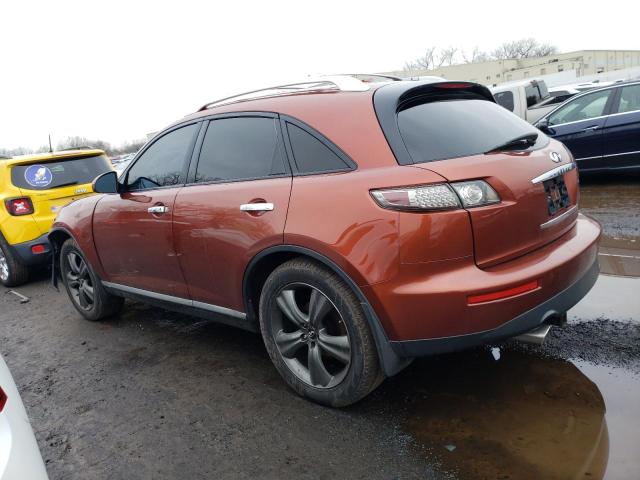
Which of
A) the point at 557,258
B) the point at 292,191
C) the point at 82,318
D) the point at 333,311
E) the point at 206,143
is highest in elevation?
the point at 206,143

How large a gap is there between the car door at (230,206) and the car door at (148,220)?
0.16 meters

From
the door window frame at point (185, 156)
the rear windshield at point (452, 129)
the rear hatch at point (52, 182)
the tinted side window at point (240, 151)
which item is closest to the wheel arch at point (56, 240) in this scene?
the door window frame at point (185, 156)

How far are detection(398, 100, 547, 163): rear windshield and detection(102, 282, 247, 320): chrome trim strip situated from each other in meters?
1.46

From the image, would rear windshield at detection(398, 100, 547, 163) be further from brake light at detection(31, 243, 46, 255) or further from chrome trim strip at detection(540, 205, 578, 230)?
brake light at detection(31, 243, 46, 255)

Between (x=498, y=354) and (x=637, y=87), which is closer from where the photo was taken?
(x=498, y=354)

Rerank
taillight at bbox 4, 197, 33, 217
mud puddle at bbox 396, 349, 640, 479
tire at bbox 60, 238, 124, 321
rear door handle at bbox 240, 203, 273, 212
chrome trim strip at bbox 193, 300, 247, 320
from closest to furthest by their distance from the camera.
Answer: mud puddle at bbox 396, 349, 640, 479
rear door handle at bbox 240, 203, 273, 212
chrome trim strip at bbox 193, 300, 247, 320
tire at bbox 60, 238, 124, 321
taillight at bbox 4, 197, 33, 217

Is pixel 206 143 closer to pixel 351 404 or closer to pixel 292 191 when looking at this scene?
pixel 292 191

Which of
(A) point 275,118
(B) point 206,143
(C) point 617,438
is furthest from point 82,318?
(C) point 617,438

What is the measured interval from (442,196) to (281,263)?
3.37 feet

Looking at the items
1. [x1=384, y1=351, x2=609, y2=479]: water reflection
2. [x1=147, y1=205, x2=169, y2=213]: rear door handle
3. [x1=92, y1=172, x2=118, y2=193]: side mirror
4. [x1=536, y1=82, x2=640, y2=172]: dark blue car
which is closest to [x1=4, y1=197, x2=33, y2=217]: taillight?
[x1=92, y1=172, x2=118, y2=193]: side mirror

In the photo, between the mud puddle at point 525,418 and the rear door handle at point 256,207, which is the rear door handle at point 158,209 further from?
the mud puddle at point 525,418

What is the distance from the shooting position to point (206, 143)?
335 cm

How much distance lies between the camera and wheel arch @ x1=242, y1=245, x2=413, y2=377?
2416mm

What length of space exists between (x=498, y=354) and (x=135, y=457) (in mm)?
2177
